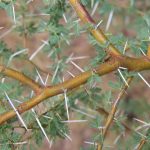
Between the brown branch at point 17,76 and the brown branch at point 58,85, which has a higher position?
the brown branch at point 17,76

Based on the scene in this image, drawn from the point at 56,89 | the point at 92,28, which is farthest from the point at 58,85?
the point at 92,28

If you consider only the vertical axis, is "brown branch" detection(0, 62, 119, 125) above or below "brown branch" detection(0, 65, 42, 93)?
below

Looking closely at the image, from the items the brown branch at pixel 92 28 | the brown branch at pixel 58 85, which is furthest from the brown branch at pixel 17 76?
the brown branch at pixel 92 28

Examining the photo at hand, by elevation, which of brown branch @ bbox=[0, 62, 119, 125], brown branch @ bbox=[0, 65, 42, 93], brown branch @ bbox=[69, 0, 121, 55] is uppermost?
brown branch @ bbox=[69, 0, 121, 55]

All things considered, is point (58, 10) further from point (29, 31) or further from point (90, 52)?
point (90, 52)

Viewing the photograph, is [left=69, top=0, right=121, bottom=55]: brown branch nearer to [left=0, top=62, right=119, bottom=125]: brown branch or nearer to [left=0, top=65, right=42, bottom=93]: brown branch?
[left=0, top=62, right=119, bottom=125]: brown branch

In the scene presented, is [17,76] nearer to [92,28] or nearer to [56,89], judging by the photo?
[56,89]

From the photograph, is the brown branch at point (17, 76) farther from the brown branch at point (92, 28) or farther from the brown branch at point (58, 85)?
the brown branch at point (92, 28)

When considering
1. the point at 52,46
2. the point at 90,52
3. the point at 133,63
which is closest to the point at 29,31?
the point at 52,46

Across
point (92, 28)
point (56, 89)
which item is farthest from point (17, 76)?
point (92, 28)

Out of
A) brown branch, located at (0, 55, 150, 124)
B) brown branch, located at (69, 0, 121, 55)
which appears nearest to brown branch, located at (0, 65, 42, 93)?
brown branch, located at (0, 55, 150, 124)

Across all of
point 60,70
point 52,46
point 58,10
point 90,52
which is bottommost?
point 90,52
